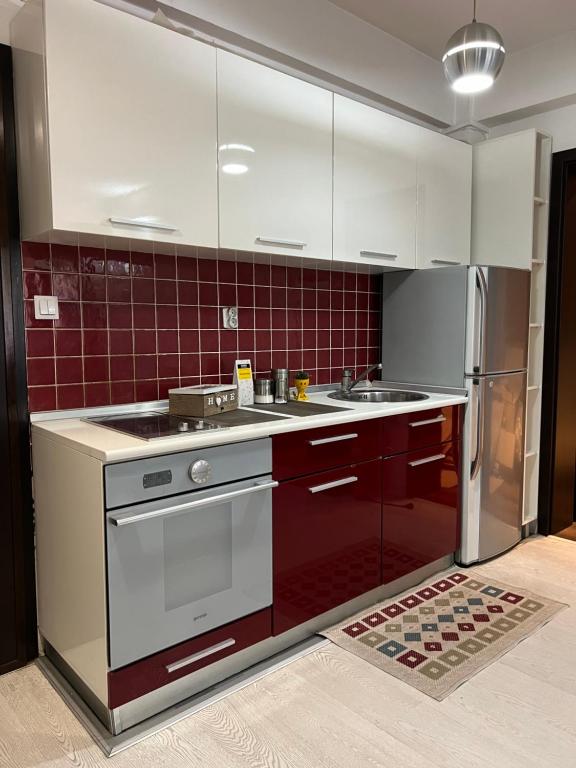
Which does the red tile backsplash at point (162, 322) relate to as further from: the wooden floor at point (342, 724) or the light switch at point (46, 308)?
the wooden floor at point (342, 724)

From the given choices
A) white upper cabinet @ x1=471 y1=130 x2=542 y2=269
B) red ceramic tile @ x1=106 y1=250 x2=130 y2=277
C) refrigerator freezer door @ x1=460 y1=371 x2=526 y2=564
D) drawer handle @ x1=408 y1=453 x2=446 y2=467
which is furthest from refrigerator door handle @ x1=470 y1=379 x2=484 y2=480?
red ceramic tile @ x1=106 y1=250 x2=130 y2=277

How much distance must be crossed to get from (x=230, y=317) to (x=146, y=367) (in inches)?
18.9

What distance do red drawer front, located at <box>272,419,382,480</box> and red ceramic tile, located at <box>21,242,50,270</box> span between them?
3.48 feet

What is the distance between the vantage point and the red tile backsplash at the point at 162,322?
2.08 m

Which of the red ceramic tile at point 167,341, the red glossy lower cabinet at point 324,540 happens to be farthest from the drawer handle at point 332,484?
the red ceramic tile at point 167,341

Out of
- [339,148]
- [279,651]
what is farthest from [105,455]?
[339,148]

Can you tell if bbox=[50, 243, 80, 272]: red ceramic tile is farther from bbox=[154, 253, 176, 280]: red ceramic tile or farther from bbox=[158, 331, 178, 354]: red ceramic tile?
bbox=[158, 331, 178, 354]: red ceramic tile

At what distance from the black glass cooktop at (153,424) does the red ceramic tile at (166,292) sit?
49cm

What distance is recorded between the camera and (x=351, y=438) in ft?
7.50

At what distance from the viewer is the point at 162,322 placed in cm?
237

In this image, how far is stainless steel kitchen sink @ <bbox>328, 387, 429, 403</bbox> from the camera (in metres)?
2.97

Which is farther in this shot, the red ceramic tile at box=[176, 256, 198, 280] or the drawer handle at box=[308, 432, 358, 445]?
the red ceramic tile at box=[176, 256, 198, 280]

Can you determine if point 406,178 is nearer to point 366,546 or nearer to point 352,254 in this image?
point 352,254

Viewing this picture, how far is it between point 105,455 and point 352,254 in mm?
1553
